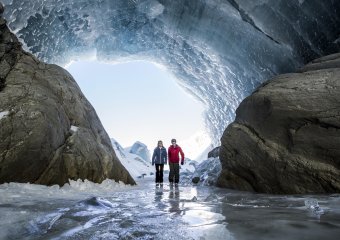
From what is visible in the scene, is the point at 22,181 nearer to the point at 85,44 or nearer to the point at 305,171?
the point at 305,171

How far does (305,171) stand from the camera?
5660mm

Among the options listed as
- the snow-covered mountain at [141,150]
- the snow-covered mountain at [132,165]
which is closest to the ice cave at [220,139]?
the snow-covered mountain at [132,165]

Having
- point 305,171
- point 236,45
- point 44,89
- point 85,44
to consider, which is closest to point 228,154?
point 305,171

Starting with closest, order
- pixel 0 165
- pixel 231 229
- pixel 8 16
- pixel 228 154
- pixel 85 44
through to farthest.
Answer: pixel 231 229 < pixel 0 165 < pixel 228 154 < pixel 8 16 < pixel 85 44

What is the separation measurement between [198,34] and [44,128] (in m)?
9.17

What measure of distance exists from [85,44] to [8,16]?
5074mm

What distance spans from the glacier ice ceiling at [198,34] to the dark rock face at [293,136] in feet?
10.1

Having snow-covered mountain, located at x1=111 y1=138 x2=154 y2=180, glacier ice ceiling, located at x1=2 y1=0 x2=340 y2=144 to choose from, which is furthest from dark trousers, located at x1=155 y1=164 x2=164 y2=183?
snow-covered mountain, located at x1=111 y1=138 x2=154 y2=180

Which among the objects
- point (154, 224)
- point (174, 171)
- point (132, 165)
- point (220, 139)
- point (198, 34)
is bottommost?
point (154, 224)

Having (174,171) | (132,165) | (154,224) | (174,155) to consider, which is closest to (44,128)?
(154,224)

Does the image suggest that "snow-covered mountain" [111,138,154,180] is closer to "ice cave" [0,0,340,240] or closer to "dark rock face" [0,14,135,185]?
"ice cave" [0,0,340,240]

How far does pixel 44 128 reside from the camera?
568 centimetres

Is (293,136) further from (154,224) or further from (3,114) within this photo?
(3,114)

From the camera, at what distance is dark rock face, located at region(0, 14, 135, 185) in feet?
17.3
